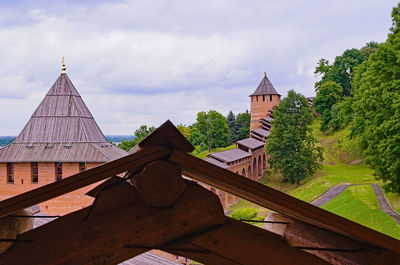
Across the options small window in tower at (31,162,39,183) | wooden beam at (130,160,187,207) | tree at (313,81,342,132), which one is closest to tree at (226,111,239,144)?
tree at (313,81,342,132)

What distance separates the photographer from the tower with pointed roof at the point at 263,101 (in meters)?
41.8

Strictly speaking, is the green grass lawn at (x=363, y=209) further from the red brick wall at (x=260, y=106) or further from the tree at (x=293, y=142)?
the red brick wall at (x=260, y=106)

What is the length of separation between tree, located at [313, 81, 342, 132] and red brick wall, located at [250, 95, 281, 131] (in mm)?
5155

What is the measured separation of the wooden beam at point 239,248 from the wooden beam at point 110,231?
6 cm

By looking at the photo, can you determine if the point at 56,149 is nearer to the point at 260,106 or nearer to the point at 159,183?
the point at 159,183

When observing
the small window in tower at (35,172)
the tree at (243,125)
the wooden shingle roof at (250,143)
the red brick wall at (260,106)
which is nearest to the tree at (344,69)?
the red brick wall at (260,106)

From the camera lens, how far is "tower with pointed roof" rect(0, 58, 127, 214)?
14758mm

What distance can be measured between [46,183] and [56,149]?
1640 mm

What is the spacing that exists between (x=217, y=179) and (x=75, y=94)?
1822cm

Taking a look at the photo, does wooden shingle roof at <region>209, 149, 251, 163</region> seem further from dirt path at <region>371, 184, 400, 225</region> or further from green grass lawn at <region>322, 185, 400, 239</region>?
dirt path at <region>371, 184, 400, 225</region>

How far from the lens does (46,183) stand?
14.6 m

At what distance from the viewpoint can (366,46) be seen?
43.4 m

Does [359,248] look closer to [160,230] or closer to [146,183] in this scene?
[160,230]

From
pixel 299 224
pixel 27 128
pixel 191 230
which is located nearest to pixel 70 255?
pixel 191 230
